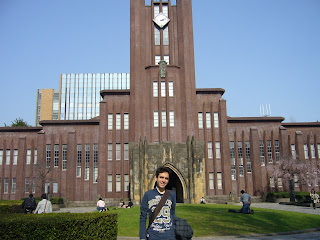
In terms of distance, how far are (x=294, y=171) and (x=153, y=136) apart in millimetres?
16394

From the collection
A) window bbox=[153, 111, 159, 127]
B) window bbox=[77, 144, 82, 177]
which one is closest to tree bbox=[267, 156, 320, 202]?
window bbox=[153, 111, 159, 127]

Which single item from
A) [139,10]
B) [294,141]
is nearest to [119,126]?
[139,10]

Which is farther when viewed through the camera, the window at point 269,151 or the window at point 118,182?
the window at point 269,151

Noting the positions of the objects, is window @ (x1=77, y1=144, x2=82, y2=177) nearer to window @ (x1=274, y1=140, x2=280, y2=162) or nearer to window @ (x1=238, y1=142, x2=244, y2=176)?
window @ (x1=238, y1=142, x2=244, y2=176)

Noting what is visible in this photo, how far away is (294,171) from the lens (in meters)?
38.3

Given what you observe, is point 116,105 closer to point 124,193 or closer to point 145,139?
point 145,139

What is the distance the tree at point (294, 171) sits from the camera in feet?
126

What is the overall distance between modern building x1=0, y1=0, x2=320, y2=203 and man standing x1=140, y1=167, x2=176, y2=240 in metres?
31.1

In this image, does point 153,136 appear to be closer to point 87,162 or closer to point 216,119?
point 216,119

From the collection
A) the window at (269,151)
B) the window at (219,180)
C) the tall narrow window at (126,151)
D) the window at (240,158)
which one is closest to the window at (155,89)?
the tall narrow window at (126,151)

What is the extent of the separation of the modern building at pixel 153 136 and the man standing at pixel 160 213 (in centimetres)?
3110

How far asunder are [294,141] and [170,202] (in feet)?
142

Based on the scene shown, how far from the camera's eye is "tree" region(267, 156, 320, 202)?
38.4 metres

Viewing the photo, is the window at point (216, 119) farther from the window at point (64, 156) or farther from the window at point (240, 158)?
the window at point (64, 156)
